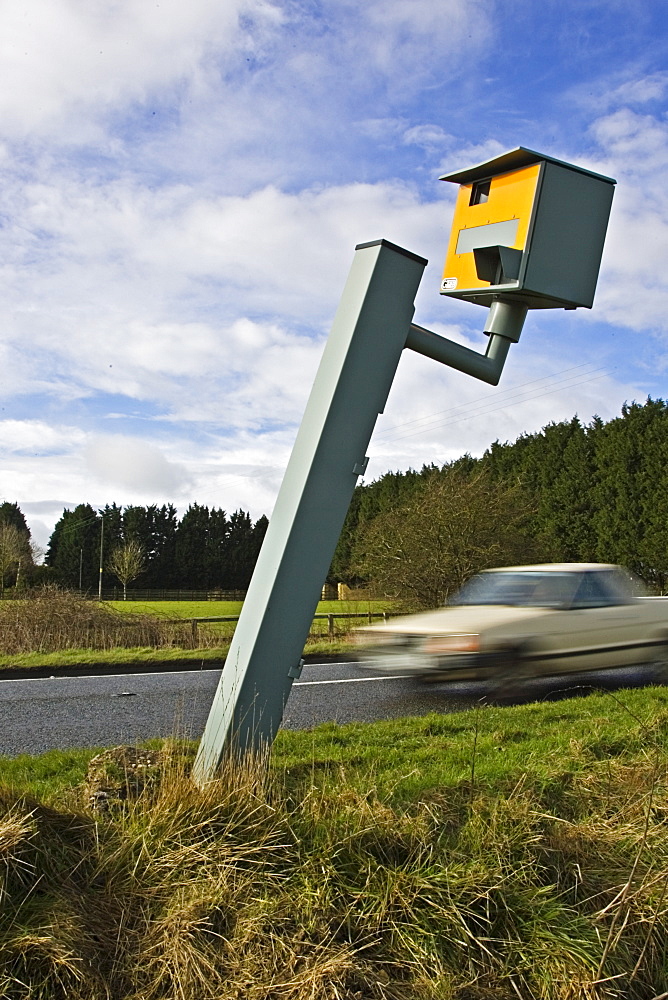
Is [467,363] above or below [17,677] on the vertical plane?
above

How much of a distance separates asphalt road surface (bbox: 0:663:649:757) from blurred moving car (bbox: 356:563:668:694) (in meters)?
0.32

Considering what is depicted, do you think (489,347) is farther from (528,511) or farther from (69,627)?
(528,511)

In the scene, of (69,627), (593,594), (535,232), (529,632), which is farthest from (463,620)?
(69,627)

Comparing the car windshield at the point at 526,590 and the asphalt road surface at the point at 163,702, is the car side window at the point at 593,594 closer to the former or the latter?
the car windshield at the point at 526,590

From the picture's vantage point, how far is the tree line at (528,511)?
1989cm

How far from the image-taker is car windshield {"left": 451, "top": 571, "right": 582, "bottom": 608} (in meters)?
9.26

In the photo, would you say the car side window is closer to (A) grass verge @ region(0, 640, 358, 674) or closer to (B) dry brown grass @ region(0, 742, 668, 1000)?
(A) grass verge @ region(0, 640, 358, 674)

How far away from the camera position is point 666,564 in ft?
81.4

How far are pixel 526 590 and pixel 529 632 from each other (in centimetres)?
110

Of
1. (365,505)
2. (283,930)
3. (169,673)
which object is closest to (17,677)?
(169,673)

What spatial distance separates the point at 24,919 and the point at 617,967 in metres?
1.87

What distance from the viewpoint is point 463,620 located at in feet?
28.5

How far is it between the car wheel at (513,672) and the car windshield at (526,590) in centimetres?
77

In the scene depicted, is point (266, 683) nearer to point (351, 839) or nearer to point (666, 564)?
point (351, 839)
